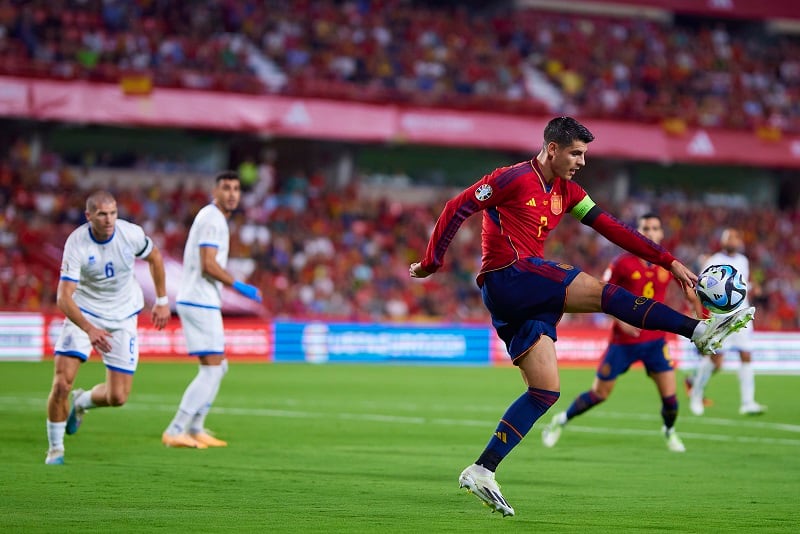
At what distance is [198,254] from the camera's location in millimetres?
12703

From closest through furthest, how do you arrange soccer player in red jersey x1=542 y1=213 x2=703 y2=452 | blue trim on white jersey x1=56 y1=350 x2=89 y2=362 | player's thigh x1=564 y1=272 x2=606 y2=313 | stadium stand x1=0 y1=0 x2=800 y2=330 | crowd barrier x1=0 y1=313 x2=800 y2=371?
player's thigh x1=564 y1=272 x2=606 y2=313 → blue trim on white jersey x1=56 y1=350 x2=89 y2=362 → soccer player in red jersey x1=542 y1=213 x2=703 y2=452 → crowd barrier x1=0 y1=313 x2=800 y2=371 → stadium stand x1=0 y1=0 x2=800 y2=330

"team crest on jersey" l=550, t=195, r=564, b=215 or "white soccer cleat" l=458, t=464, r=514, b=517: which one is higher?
"team crest on jersey" l=550, t=195, r=564, b=215

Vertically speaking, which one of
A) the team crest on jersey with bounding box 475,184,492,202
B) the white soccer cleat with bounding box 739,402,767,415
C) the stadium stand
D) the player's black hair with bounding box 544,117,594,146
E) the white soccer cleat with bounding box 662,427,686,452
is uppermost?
the stadium stand

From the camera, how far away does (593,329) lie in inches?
1268

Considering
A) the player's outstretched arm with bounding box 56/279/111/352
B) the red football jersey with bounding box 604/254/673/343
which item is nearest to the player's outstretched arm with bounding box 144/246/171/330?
the player's outstretched arm with bounding box 56/279/111/352

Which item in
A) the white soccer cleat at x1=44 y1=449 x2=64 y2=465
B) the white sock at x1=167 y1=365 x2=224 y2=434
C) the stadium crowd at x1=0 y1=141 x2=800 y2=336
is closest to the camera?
the white soccer cleat at x1=44 y1=449 x2=64 y2=465

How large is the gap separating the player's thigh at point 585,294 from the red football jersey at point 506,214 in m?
0.45

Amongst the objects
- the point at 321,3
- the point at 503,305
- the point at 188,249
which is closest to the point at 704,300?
the point at 503,305

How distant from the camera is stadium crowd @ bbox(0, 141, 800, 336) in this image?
1233 inches

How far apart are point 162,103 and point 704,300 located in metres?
29.7

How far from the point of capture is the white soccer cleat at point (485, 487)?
795 cm

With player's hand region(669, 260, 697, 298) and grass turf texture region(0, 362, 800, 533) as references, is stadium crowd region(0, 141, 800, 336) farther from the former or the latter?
player's hand region(669, 260, 697, 298)

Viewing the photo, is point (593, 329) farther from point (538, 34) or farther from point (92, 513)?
point (92, 513)

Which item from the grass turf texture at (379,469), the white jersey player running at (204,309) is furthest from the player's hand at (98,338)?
the white jersey player running at (204,309)
